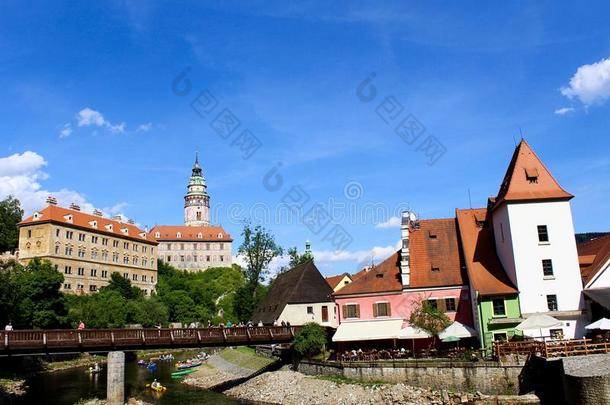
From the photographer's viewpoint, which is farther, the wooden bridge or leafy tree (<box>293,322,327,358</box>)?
leafy tree (<box>293,322,327,358</box>)

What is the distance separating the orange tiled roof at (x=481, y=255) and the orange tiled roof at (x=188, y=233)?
108483mm

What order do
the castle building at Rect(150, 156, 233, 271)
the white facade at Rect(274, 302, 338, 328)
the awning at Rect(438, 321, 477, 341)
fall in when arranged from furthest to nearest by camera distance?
the castle building at Rect(150, 156, 233, 271) < the white facade at Rect(274, 302, 338, 328) < the awning at Rect(438, 321, 477, 341)

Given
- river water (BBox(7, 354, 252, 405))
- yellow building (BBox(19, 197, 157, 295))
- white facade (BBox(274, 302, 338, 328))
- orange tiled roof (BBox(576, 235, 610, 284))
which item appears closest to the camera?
orange tiled roof (BBox(576, 235, 610, 284))

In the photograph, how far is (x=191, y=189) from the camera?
18075 centimetres

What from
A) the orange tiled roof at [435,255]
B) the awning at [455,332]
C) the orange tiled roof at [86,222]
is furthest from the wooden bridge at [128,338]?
the orange tiled roof at [86,222]

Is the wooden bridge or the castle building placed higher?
the castle building

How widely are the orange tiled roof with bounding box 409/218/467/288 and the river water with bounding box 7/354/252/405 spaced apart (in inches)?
644

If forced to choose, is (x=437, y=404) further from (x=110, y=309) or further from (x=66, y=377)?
(x=110, y=309)

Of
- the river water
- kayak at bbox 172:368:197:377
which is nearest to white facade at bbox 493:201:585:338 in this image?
the river water

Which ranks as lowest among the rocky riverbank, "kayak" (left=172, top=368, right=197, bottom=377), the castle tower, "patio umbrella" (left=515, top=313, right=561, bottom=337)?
"kayak" (left=172, top=368, right=197, bottom=377)

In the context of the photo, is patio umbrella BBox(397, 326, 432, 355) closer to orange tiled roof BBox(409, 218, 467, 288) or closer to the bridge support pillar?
orange tiled roof BBox(409, 218, 467, 288)

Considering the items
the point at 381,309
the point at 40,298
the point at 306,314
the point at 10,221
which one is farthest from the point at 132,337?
the point at 10,221

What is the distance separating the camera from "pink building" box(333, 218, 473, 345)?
39.2 meters

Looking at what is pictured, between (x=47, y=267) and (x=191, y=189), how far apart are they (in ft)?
383
